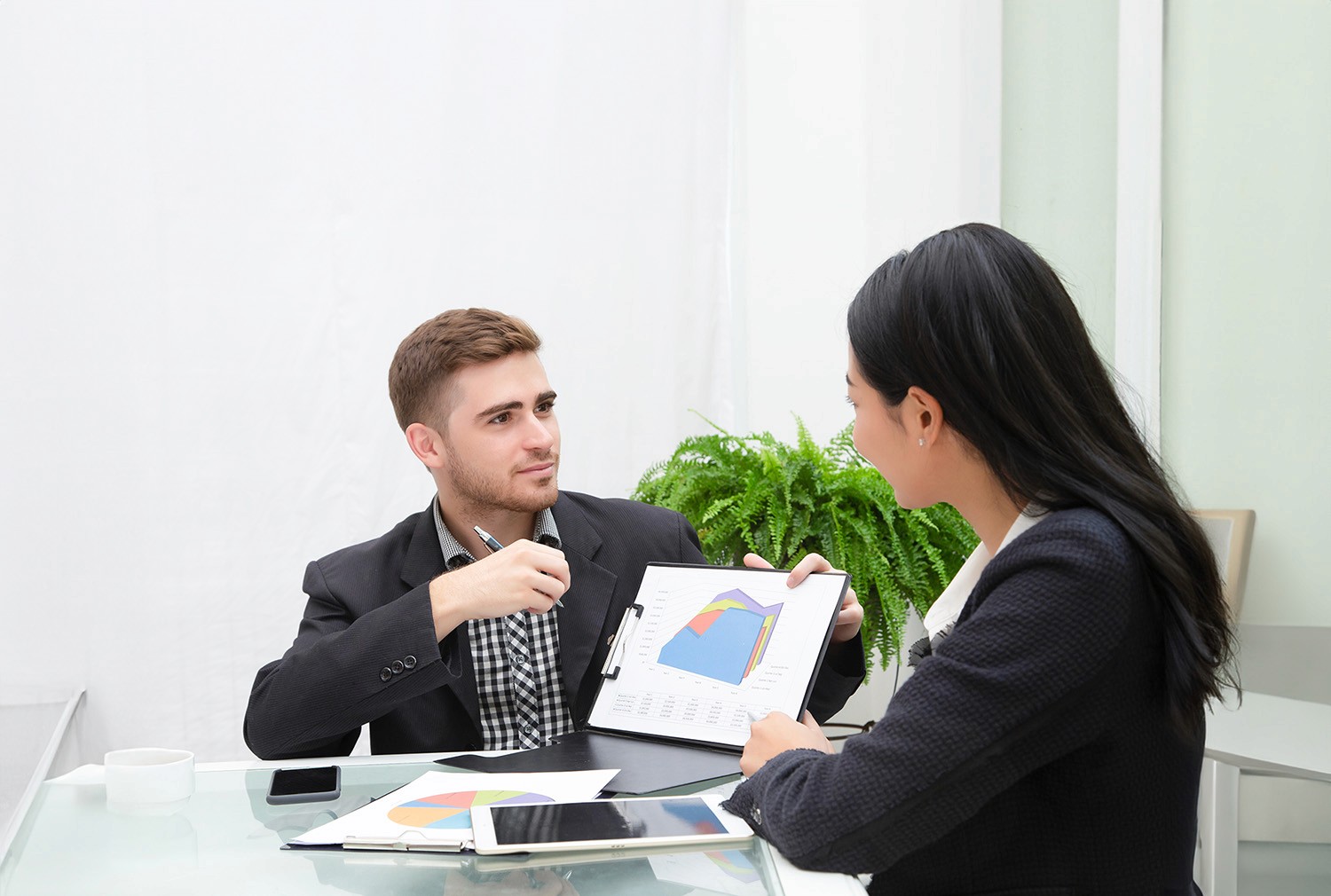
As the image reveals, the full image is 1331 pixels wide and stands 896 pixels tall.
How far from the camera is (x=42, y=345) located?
2551 millimetres

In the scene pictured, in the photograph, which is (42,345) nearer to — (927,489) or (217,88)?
(217,88)

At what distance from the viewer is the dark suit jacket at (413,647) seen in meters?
1.55

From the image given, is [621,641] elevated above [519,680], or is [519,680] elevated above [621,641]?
[621,641]

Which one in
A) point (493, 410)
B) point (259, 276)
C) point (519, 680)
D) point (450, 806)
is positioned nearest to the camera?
point (450, 806)

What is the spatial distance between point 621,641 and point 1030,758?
73cm

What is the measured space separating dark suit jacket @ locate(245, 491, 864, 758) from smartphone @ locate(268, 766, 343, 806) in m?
0.13

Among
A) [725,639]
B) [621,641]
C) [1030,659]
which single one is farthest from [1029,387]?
[621,641]

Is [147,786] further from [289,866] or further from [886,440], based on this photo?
[886,440]

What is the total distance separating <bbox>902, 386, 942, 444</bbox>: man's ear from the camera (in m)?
1.14

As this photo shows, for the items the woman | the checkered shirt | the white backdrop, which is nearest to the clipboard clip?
the checkered shirt

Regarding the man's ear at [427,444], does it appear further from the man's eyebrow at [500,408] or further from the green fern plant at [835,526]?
the green fern plant at [835,526]

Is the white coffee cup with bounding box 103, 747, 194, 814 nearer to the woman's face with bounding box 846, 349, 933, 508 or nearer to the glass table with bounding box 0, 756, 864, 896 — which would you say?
the glass table with bounding box 0, 756, 864, 896

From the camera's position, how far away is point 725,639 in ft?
4.92

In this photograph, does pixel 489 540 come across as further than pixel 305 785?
Yes
